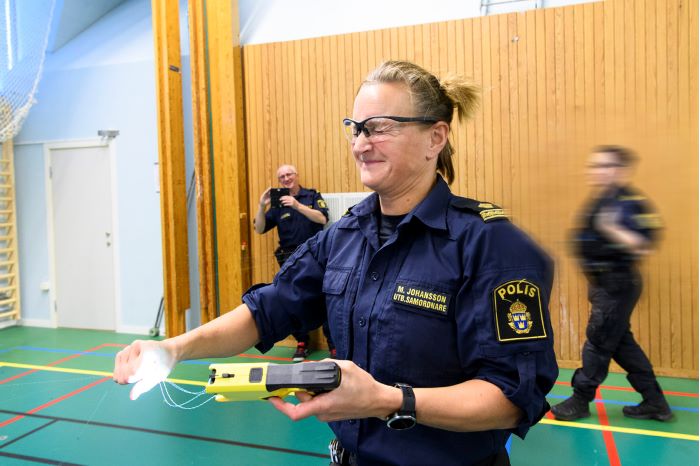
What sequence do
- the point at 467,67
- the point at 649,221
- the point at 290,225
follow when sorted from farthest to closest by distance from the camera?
1. the point at 467,67
2. the point at 290,225
3. the point at 649,221

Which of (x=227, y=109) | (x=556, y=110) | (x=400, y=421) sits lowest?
(x=400, y=421)

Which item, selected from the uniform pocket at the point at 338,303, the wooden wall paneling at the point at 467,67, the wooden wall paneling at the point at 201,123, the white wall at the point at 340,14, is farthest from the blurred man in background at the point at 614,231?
the white wall at the point at 340,14

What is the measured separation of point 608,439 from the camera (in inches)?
133

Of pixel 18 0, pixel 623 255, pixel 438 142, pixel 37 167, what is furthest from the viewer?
pixel 37 167

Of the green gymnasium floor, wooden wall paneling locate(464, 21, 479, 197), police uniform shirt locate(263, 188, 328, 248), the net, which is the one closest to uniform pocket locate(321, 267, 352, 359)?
the green gymnasium floor

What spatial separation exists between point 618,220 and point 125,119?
703 cm

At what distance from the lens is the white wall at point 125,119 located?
5988 mm

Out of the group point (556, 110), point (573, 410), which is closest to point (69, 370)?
point (573, 410)

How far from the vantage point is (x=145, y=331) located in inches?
262

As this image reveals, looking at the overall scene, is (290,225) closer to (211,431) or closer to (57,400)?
(211,431)

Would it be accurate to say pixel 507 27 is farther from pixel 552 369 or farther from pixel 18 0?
pixel 18 0

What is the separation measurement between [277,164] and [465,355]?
4.96 m

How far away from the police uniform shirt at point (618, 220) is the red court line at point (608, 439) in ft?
10.3

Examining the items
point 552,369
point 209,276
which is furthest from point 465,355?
point 209,276
